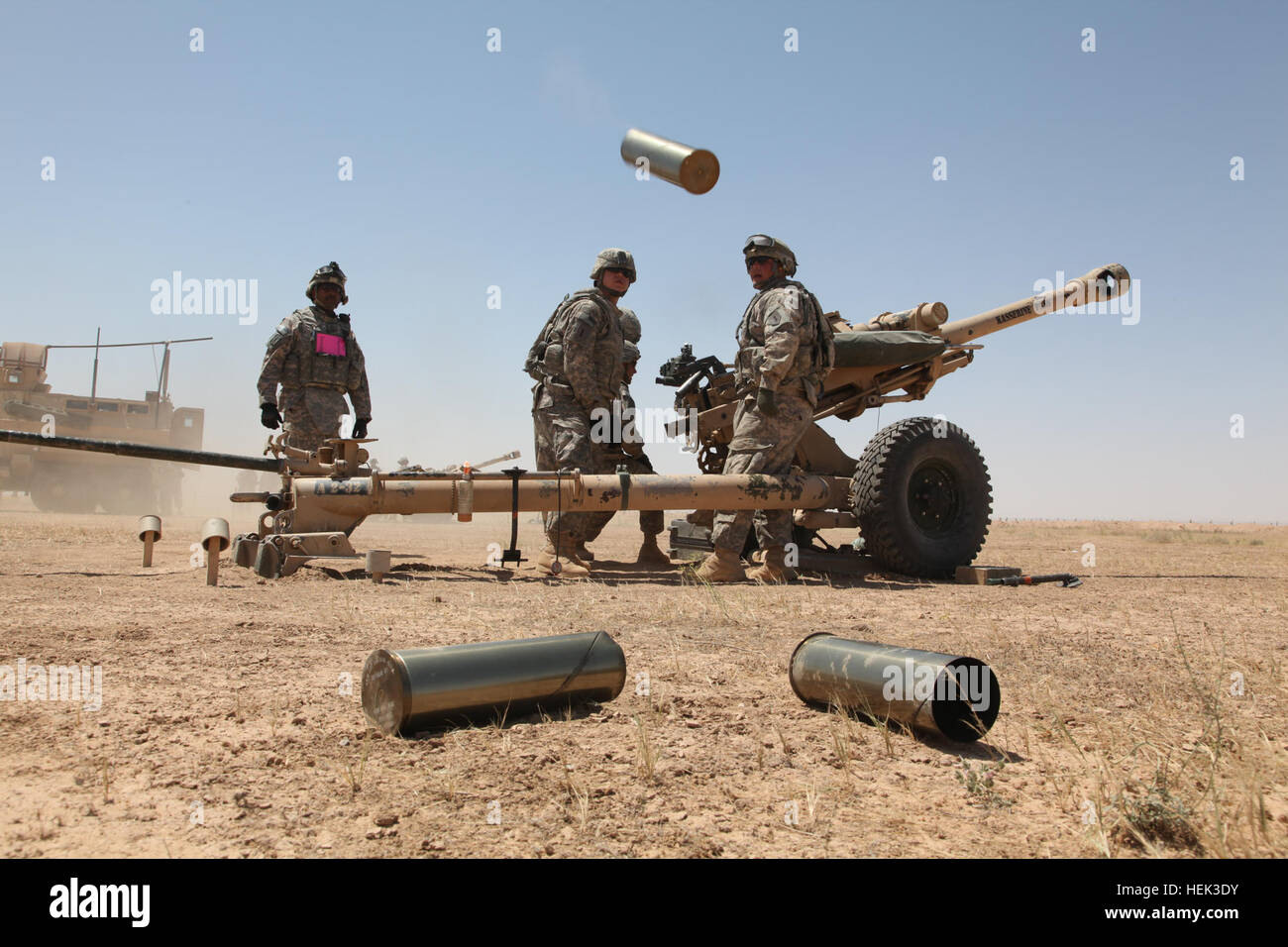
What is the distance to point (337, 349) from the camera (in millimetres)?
7879

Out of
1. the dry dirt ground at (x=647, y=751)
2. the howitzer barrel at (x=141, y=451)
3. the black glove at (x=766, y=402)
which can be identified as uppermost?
the black glove at (x=766, y=402)

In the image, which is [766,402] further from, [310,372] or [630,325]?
[310,372]

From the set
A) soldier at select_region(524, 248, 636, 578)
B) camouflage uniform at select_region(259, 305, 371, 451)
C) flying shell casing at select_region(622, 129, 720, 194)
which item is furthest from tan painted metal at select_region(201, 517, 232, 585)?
flying shell casing at select_region(622, 129, 720, 194)

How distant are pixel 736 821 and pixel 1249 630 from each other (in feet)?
12.4

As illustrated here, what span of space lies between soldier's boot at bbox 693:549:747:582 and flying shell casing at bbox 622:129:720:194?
8.60ft

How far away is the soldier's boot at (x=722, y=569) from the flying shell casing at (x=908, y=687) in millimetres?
3694

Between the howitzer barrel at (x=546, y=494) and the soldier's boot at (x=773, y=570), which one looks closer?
the howitzer barrel at (x=546, y=494)

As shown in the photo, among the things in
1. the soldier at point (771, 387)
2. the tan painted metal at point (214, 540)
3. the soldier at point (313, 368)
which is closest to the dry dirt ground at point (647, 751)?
the tan painted metal at point (214, 540)

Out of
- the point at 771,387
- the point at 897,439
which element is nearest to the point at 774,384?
the point at 771,387

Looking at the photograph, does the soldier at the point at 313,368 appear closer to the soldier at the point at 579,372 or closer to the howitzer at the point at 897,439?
the soldier at the point at 579,372

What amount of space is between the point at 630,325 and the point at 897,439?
113 inches

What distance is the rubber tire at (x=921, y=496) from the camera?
22.5ft

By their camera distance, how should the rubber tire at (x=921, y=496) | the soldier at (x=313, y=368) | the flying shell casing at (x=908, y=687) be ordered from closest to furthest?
the flying shell casing at (x=908, y=687), the rubber tire at (x=921, y=496), the soldier at (x=313, y=368)
